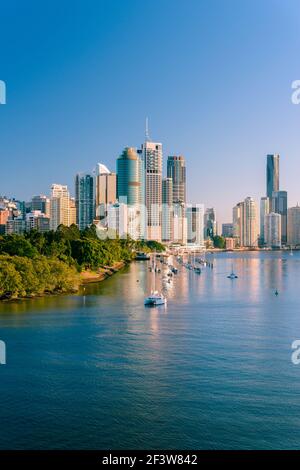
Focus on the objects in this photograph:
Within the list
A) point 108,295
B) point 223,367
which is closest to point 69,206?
point 108,295

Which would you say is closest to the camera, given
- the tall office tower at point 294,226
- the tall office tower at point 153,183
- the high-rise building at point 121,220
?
the high-rise building at point 121,220

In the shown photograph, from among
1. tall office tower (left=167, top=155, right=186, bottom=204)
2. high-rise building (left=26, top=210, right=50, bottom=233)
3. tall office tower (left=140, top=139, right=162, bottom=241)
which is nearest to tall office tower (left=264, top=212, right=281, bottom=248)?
tall office tower (left=167, top=155, right=186, bottom=204)

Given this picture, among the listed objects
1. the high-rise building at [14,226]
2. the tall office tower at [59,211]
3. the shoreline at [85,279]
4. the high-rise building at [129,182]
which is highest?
the high-rise building at [129,182]

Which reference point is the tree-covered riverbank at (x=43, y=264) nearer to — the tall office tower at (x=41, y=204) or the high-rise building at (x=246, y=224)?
the tall office tower at (x=41, y=204)

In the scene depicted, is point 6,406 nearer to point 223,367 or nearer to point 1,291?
point 223,367

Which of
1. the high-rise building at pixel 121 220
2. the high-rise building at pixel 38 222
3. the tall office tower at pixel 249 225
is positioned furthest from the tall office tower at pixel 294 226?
the high-rise building at pixel 38 222
